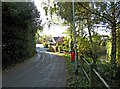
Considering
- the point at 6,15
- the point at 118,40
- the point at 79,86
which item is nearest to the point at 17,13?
the point at 6,15

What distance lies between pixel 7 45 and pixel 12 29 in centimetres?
119

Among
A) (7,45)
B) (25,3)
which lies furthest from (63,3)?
(7,45)

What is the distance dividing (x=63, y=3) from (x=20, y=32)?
6.89 meters

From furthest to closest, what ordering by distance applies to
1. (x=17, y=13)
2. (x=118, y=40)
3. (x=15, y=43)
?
(x=15, y=43)
(x=17, y=13)
(x=118, y=40)

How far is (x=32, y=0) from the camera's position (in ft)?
70.7

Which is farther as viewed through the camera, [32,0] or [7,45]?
[32,0]

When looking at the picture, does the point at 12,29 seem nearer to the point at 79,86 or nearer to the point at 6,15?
the point at 6,15

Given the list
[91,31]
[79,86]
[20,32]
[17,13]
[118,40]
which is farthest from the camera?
[20,32]

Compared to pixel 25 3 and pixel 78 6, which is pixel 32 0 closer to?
pixel 25 3

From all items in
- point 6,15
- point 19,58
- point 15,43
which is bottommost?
point 19,58

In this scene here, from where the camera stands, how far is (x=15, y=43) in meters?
19.8

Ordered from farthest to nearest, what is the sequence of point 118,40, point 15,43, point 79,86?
1. point 15,43
2. point 118,40
3. point 79,86

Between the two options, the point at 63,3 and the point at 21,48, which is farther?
the point at 21,48

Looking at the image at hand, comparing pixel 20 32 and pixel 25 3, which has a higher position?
pixel 25 3
